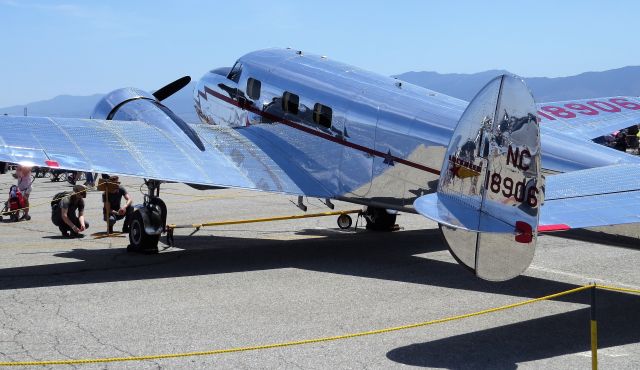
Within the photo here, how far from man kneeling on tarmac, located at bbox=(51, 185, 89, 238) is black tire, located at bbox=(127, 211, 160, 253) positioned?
2.91m

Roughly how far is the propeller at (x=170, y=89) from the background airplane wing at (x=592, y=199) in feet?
38.4

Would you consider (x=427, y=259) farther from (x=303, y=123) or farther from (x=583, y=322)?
(x=583, y=322)

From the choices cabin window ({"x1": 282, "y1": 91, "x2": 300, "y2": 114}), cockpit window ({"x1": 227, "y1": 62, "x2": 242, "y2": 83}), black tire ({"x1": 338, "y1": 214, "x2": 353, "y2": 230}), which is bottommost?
black tire ({"x1": 338, "y1": 214, "x2": 353, "y2": 230})

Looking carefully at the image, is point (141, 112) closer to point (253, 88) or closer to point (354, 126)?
point (253, 88)

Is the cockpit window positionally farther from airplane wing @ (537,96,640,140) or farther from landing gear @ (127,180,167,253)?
airplane wing @ (537,96,640,140)

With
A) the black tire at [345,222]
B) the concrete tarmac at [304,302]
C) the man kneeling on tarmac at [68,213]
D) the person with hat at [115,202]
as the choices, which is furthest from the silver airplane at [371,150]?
the person with hat at [115,202]

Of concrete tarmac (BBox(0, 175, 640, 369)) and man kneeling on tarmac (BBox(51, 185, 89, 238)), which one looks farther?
man kneeling on tarmac (BBox(51, 185, 89, 238))

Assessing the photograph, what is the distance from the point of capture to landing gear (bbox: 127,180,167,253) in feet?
46.7

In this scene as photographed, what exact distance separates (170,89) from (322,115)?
6336 mm

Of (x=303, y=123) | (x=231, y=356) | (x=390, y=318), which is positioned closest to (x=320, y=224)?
(x=303, y=123)

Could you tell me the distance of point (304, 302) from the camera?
34.6 ft

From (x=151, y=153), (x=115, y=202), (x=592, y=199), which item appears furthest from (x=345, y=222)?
(x=592, y=199)

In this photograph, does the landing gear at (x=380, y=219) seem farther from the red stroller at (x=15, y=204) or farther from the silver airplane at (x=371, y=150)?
the red stroller at (x=15, y=204)

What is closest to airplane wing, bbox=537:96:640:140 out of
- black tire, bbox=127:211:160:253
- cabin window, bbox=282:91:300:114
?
cabin window, bbox=282:91:300:114
